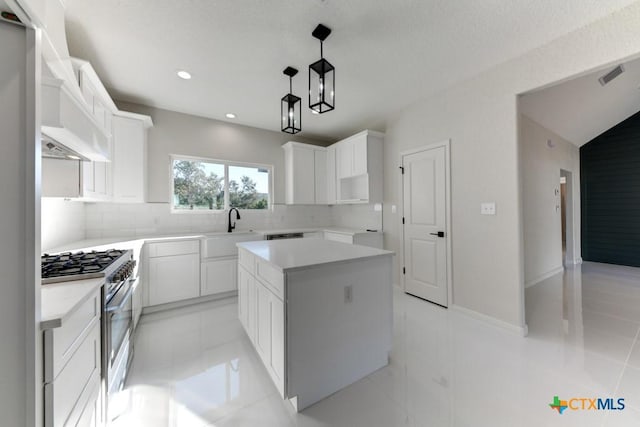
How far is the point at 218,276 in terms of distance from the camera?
3363mm

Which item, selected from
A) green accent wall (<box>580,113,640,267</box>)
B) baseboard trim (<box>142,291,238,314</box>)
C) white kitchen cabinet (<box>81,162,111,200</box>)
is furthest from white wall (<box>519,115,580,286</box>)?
white kitchen cabinet (<box>81,162,111,200</box>)

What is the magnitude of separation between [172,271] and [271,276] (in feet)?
6.87

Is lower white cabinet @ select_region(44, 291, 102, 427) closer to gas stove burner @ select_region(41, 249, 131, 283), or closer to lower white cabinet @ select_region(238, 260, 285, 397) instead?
gas stove burner @ select_region(41, 249, 131, 283)

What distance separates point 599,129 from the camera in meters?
4.86

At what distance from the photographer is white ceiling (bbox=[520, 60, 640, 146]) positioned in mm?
3061

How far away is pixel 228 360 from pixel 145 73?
121 inches

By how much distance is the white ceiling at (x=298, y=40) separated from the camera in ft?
5.89

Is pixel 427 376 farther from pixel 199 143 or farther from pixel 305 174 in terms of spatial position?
pixel 199 143

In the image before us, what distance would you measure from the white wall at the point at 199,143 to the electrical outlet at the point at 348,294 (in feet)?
10.1

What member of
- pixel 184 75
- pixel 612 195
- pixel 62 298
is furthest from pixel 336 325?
pixel 612 195

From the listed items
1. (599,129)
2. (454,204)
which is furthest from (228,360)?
(599,129)

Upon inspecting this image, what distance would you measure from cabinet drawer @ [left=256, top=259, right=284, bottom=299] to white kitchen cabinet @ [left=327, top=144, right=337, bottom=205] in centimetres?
292

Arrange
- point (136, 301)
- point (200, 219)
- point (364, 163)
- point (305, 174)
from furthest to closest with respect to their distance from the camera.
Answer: point (305, 174) < point (364, 163) < point (200, 219) < point (136, 301)

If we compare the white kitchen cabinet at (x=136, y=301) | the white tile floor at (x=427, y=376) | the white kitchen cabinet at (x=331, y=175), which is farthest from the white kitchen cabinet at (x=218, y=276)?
the white kitchen cabinet at (x=331, y=175)
